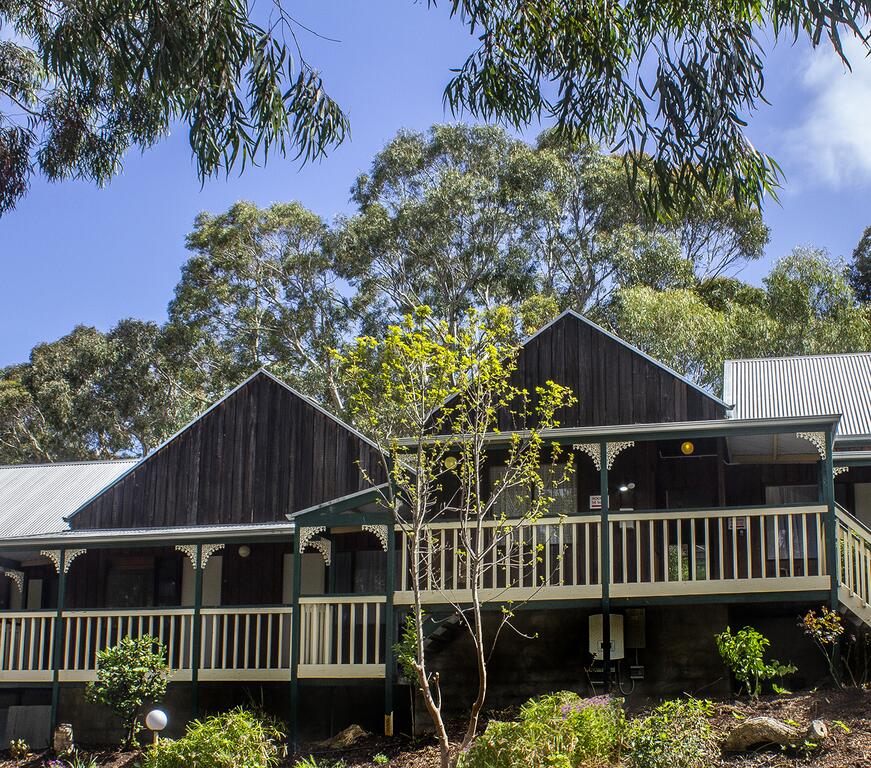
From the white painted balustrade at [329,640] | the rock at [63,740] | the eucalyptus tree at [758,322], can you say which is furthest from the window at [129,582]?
the eucalyptus tree at [758,322]

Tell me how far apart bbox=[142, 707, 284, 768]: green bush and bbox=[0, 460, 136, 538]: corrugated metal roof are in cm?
992

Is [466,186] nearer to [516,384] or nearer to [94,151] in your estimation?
[516,384]

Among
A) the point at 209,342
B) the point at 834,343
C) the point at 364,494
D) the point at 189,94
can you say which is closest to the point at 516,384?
the point at 364,494

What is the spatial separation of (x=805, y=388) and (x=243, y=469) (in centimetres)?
1043

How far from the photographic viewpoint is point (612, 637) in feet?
55.5

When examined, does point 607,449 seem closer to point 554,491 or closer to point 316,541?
point 554,491

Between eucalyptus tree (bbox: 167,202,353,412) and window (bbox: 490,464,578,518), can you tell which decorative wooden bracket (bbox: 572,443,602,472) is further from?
eucalyptus tree (bbox: 167,202,353,412)

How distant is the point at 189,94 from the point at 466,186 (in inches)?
1116

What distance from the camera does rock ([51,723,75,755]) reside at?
740 inches

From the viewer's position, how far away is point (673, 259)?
3900cm

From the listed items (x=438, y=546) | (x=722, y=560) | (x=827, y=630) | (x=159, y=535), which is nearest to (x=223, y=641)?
(x=159, y=535)

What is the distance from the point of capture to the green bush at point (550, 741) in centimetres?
1280

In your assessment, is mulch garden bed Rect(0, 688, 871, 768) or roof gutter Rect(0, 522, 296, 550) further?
roof gutter Rect(0, 522, 296, 550)

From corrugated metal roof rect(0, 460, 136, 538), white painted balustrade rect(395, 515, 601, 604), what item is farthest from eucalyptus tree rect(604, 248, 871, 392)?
white painted balustrade rect(395, 515, 601, 604)
